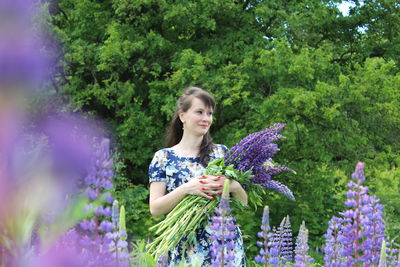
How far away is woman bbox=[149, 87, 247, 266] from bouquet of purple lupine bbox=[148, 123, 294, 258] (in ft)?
0.25

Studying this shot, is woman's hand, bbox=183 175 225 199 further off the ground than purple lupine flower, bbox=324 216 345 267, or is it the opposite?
woman's hand, bbox=183 175 225 199

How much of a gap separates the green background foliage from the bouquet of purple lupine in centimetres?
585

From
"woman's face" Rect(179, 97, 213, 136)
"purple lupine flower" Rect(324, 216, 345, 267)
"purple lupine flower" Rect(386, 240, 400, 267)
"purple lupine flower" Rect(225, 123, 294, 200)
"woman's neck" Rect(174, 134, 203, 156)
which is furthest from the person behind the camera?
"woman's neck" Rect(174, 134, 203, 156)

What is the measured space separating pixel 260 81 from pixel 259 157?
7.28 metres

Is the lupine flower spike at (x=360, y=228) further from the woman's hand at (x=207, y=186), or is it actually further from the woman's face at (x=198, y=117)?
the woman's face at (x=198, y=117)

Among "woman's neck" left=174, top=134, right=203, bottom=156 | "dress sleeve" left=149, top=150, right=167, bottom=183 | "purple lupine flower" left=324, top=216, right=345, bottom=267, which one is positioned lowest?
"purple lupine flower" left=324, top=216, right=345, bottom=267

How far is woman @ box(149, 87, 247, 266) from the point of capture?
2973 millimetres

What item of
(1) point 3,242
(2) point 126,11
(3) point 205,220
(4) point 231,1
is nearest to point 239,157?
(3) point 205,220

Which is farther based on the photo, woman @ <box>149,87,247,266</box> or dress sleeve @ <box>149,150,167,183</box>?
dress sleeve @ <box>149,150,167,183</box>

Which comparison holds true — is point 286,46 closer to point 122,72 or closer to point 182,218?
point 122,72

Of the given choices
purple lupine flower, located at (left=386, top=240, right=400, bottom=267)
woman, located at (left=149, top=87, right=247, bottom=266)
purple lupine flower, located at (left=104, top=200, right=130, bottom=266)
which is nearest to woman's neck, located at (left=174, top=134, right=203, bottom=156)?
woman, located at (left=149, top=87, right=247, bottom=266)

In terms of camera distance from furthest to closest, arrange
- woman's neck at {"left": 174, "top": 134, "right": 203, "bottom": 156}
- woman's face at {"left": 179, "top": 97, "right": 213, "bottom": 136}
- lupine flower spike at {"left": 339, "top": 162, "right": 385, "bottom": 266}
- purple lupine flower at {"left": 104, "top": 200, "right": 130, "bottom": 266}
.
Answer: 1. woman's neck at {"left": 174, "top": 134, "right": 203, "bottom": 156}
2. woman's face at {"left": 179, "top": 97, "right": 213, "bottom": 136}
3. lupine flower spike at {"left": 339, "top": 162, "right": 385, "bottom": 266}
4. purple lupine flower at {"left": 104, "top": 200, "right": 130, "bottom": 266}

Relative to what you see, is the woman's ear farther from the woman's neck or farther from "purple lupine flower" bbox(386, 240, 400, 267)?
"purple lupine flower" bbox(386, 240, 400, 267)

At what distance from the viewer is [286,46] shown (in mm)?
9469
